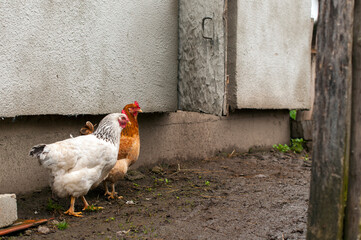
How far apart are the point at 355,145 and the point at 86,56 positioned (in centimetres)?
286

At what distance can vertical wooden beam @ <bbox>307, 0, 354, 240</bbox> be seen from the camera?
1.94 meters

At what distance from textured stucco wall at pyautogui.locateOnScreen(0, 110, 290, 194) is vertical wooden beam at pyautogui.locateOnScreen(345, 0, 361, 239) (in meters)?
2.86

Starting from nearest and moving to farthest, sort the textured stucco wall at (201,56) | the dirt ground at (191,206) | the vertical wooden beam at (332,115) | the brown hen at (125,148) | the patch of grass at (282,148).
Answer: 1. the vertical wooden beam at (332,115)
2. the dirt ground at (191,206)
3. the brown hen at (125,148)
4. the textured stucco wall at (201,56)
5. the patch of grass at (282,148)

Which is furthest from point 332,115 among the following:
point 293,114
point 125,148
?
point 293,114

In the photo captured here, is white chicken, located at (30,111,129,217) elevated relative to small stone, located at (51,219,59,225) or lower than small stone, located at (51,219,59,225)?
elevated

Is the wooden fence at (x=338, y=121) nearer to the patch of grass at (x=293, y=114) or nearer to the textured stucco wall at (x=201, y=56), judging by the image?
the textured stucco wall at (x=201, y=56)

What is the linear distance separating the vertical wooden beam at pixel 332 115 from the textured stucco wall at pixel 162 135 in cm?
269

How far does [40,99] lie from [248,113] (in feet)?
12.6

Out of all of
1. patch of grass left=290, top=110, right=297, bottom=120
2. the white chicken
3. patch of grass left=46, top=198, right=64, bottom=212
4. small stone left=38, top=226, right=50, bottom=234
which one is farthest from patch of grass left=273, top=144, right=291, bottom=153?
small stone left=38, top=226, right=50, bottom=234

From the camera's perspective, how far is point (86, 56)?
3990 millimetres

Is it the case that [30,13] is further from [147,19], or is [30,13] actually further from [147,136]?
[147,136]

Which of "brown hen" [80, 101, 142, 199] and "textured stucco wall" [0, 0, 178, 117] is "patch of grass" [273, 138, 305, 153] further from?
"brown hen" [80, 101, 142, 199]

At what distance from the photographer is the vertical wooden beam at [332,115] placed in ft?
6.38

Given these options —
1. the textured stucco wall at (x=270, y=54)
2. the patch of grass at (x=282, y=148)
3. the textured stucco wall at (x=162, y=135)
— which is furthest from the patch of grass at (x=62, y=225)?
the patch of grass at (x=282, y=148)
